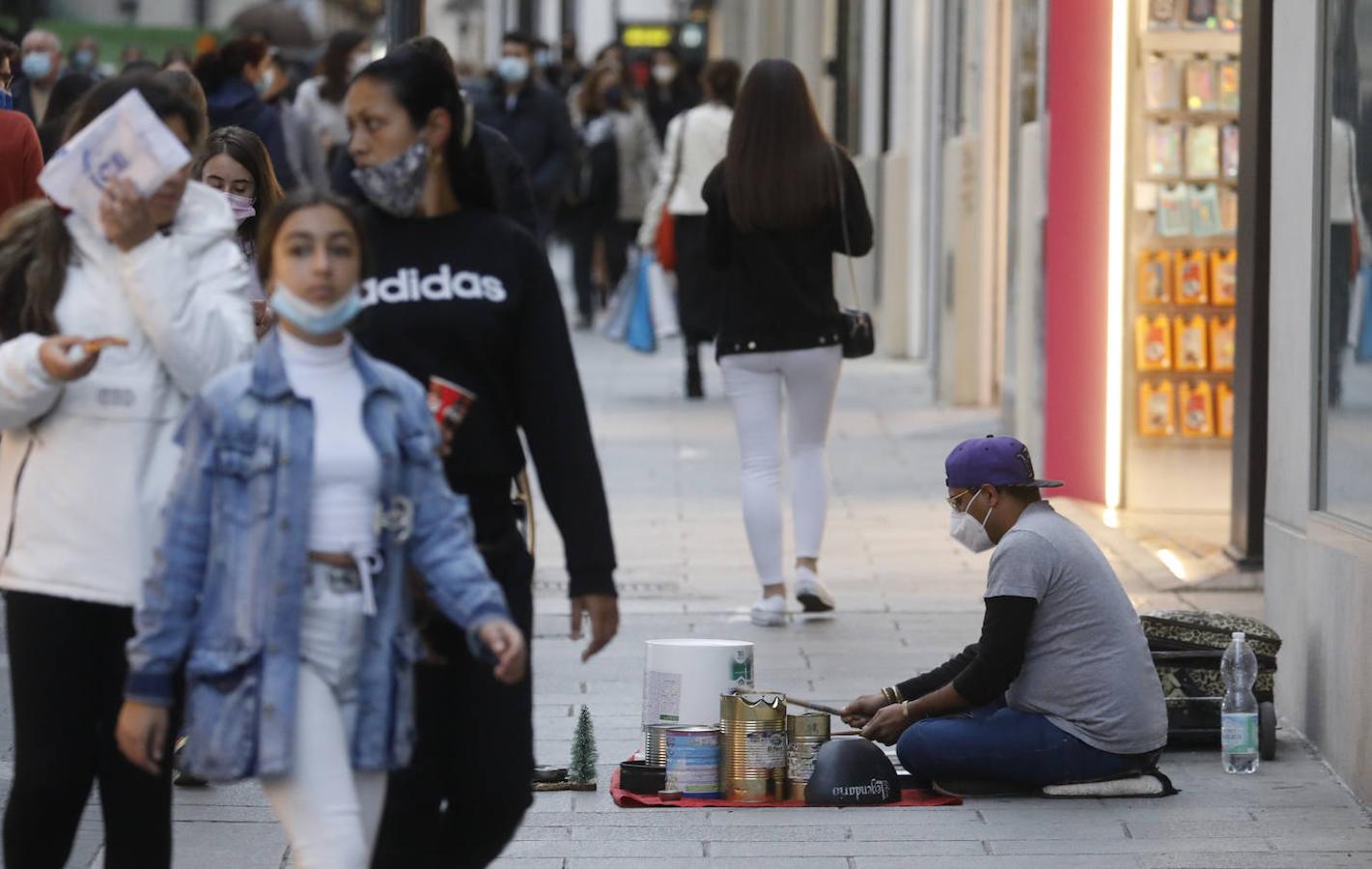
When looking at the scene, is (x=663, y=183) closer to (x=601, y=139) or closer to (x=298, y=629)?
(x=601, y=139)

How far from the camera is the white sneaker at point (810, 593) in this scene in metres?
9.26

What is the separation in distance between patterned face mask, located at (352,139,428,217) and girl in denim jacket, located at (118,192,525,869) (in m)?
0.24

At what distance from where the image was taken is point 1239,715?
690 centimetres

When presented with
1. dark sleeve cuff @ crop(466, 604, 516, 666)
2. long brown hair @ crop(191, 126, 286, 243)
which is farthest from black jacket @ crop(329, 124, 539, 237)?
dark sleeve cuff @ crop(466, 604, 516, 666)

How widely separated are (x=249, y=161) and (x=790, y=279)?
2794 millimetres

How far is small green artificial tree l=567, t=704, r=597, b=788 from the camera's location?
670 cm

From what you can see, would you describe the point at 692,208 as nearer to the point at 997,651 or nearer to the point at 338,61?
the point at 338,61

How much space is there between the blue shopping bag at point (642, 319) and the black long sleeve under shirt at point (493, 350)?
41.6 ft

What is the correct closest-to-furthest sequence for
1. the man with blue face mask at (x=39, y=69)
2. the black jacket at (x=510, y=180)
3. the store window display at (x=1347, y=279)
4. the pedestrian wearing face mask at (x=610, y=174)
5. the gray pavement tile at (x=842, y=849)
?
the gray pavement tile at (x=842, y=849)
the store window display at (x=1347, y=279)
the black jacket at (x=510, y=180)
the man with blue face mask at (x=39, y=69)
the pedestrian wearing face mask at (x=610, y=174)

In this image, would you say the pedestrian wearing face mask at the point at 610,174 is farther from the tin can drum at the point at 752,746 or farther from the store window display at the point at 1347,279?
the tin can drum at the point at 752,746

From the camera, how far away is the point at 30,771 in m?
4.47

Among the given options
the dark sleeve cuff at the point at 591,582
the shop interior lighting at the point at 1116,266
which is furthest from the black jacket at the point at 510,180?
the shop interior lighting at the point at 1116,266

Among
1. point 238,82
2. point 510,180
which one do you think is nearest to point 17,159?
point 510,180

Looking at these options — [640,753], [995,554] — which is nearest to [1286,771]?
[995,554]
